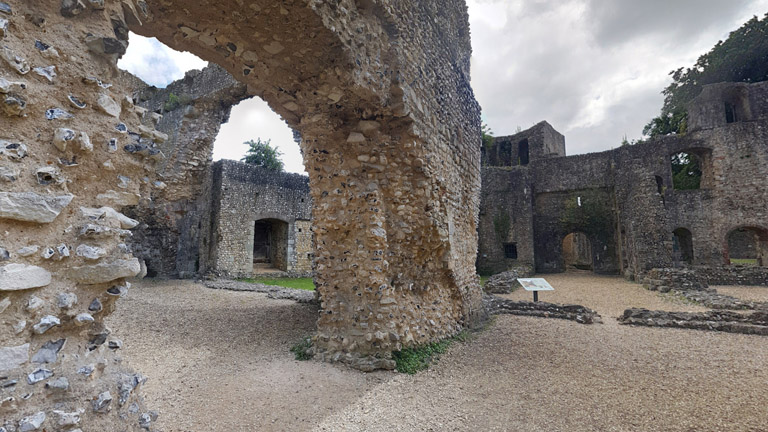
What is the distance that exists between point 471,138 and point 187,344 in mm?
6397

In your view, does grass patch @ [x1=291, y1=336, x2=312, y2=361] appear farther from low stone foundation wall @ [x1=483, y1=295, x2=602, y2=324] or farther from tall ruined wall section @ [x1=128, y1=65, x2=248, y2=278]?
tall ruined wall section @ [x1=128, y1=65, x2=248, y2=278]

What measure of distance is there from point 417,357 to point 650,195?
604 inches

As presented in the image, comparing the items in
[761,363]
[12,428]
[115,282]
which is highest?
[115,282]

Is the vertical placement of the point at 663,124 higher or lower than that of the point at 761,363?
higher

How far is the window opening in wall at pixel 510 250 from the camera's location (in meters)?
19.1

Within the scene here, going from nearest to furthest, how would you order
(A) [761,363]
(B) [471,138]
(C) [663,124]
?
(A) [761,363] → (B) [471,138] → (C) [663,124]

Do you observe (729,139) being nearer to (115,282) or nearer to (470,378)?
(470,378)

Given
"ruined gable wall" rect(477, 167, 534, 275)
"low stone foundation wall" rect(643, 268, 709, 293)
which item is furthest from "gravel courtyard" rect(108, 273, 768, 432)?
"ruined gable wall" rect(477, 167, 534, 275)

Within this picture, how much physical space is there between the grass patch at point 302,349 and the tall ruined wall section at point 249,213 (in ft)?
31.7

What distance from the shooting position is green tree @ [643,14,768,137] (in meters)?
21.1

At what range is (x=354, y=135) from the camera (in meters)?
4.68

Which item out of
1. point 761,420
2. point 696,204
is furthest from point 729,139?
point 761,420

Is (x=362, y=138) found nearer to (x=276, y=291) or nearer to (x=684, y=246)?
(x=276, y=291)

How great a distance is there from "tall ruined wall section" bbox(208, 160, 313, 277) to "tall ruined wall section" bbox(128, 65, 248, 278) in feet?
2.75
